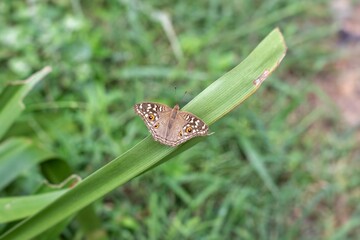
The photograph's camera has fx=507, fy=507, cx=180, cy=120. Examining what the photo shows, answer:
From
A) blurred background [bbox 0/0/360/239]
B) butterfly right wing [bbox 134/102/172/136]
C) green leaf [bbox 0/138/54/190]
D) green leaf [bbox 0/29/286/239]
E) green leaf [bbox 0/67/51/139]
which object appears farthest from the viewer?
blurred background [bbox 0/0/360/239]

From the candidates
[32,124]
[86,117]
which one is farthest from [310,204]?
[32,124]

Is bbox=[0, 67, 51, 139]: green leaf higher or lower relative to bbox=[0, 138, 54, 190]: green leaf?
higher

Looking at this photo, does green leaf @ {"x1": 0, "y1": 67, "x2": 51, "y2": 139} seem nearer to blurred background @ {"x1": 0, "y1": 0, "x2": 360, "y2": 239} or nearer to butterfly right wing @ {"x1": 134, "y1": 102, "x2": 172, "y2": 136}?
butterfly right wing @ {"x1": 134, "y1": 102, "x2": 172, "y2": 136}

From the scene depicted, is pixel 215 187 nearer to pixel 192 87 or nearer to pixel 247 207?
pixel 247 207

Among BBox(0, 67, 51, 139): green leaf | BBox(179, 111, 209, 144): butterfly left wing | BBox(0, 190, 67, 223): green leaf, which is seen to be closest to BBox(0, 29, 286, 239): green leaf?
BBox(179, 111, 209, 144): butterfly left wing

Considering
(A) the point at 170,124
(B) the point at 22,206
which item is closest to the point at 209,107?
(A) the point at 170,124

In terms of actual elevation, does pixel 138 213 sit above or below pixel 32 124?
below

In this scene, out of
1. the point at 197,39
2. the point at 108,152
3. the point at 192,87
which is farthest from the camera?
the point at 197,39
